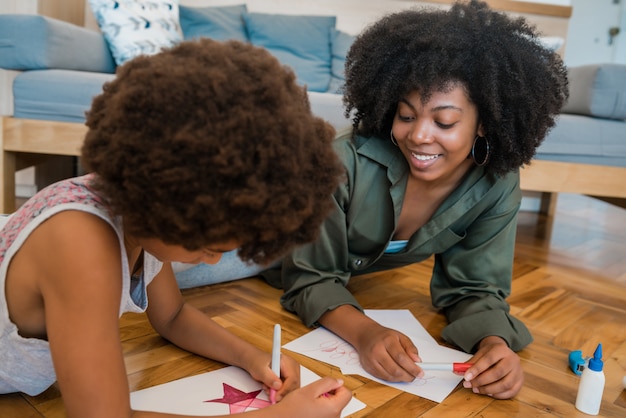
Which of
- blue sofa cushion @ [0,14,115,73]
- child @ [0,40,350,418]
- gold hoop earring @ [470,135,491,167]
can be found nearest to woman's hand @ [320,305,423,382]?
child @ [0,40,350,418]

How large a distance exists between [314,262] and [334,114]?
657mm

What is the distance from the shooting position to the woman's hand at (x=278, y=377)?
0.75 meters

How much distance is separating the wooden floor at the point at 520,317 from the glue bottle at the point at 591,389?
0.05 ft

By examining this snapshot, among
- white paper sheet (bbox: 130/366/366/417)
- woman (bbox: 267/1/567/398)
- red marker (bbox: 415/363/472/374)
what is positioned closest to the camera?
white paper sheet (bbox: 130/366/366/417)

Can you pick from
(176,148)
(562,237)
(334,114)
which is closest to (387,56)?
(334,114)

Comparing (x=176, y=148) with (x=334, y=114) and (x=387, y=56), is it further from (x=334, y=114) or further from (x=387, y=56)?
(x=334, y=114)

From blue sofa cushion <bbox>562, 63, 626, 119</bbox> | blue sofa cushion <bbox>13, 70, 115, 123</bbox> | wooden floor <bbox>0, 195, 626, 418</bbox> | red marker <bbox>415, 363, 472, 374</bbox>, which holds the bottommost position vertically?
wooden floor <bbox>0, 195, 626, 418</bbox>

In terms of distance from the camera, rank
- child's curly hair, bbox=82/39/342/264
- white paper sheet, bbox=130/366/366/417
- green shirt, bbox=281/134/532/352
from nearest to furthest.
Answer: child's curly hair, bbox=82/39/342/264, white paper sheet, bbox=130/366/366/417, green shirt, bbox=281/134/532/352

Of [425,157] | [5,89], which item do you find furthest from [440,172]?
[5,89]

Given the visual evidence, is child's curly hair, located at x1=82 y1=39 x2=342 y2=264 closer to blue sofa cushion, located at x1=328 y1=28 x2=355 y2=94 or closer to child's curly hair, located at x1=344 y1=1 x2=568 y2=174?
child's curly hair, located at x1=344 y1=1 x2=568 y2=174

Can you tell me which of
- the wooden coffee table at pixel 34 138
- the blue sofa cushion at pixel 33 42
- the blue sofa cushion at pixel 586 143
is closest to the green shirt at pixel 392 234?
the blue sofa cushion at pixel 586 143

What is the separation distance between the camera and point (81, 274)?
54 centimetres

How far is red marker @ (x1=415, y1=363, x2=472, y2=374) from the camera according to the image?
85 centimetres

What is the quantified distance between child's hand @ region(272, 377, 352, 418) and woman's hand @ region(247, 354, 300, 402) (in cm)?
8
